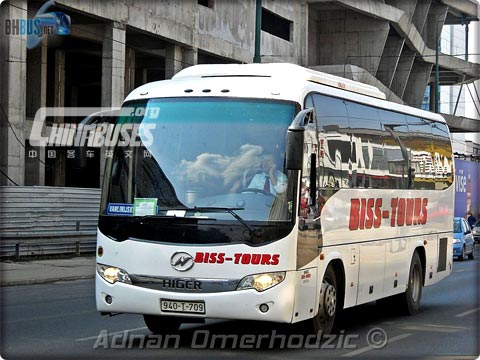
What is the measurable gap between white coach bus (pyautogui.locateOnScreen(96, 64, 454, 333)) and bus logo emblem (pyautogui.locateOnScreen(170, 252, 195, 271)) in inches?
0.4

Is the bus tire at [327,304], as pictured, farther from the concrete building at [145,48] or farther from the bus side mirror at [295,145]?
the concrete building at [145,48]

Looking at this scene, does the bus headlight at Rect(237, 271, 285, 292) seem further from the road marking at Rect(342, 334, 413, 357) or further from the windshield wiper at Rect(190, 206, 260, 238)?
the road marking at Rect(342, 334, 413, 357)

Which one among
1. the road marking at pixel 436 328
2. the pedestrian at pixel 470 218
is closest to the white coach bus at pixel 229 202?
the road marking at pixel 436 328

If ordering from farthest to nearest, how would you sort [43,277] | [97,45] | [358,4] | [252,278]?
[358,4], [97,45], [43,277], [252,278]

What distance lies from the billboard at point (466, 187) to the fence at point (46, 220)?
2219 centimetres

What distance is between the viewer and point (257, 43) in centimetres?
2845

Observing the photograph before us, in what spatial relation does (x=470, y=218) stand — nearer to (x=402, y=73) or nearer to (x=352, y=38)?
(x=352, y=38)

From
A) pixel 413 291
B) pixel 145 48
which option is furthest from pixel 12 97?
pixel 413 291

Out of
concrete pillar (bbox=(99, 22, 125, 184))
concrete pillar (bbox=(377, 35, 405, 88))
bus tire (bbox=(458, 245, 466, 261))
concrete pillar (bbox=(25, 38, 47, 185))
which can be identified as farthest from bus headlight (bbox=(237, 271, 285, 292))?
Result: concrete pillar (bbox=(377, 35, 405, 88))

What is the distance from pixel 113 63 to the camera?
35.3 metres

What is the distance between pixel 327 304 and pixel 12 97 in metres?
20.9

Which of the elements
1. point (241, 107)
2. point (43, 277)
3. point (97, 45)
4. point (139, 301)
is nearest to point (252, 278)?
point (139, 301)

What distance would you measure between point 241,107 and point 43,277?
38.5 ft

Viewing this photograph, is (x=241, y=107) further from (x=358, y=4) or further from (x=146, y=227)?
(x=358, y=4)
